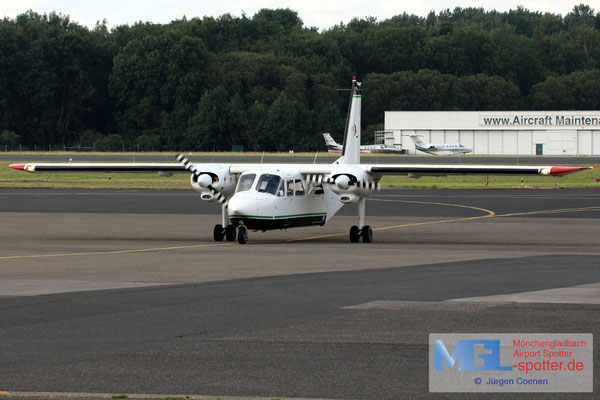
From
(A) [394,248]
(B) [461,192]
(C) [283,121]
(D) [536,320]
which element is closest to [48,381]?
(D) [536,320]

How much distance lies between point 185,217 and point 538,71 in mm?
123885

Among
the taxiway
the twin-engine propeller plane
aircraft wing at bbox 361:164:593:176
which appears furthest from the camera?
aircraft wing at bbox 361:164:593:176

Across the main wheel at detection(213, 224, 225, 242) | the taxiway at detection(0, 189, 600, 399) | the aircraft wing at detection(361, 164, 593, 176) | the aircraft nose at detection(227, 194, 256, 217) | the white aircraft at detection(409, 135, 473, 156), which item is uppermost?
the white aircraft at detection(409, 135, 473, 156)

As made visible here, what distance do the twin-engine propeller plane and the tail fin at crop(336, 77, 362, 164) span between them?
2.59 feet

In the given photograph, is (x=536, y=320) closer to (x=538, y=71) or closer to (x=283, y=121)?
(x=283, y=121)

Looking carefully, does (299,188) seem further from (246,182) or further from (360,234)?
(360,234)

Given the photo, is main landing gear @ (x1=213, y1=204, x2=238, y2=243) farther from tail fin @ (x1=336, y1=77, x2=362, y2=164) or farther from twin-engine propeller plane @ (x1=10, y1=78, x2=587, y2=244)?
tail fin @ (x1=336, y1=77, x2=362, y2=164)

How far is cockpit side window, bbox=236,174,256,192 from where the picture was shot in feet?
87.6

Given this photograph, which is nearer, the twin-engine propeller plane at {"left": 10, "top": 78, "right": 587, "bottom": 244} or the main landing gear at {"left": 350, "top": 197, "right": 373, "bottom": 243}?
the twin-engine propeller plane at {"left": 10, "top": 78, "right": 587, "bottom": 244}

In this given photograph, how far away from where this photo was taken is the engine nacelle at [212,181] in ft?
92.8

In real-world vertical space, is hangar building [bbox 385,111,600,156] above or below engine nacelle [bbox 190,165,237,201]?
above

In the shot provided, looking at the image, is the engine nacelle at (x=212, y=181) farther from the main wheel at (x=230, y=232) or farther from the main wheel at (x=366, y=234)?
the main wheel at (x=366, y=234)

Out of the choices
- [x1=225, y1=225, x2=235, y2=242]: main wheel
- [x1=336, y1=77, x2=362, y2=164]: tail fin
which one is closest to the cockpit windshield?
[x1=225, y1=225, x2=235, y2=242]: main wheel

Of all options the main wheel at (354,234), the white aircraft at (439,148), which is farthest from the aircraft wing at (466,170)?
the white aircraft at (439,148)
